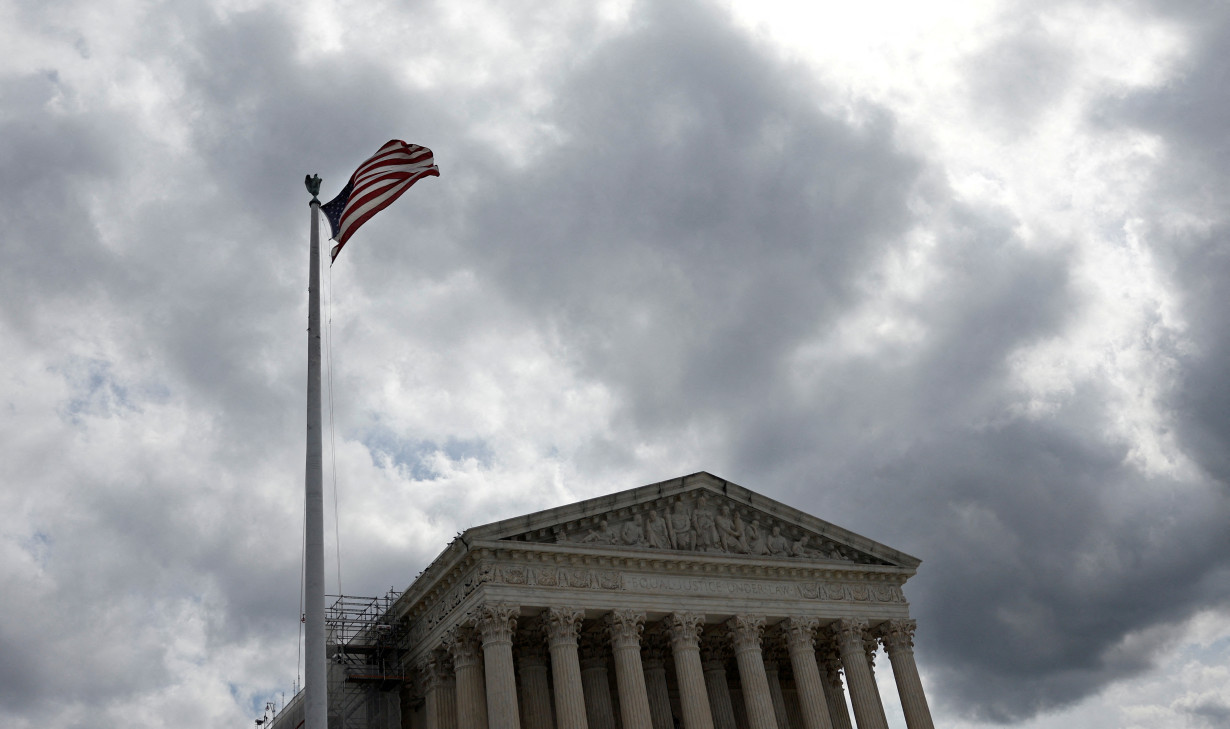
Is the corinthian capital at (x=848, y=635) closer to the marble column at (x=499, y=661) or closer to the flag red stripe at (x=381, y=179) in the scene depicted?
the marble column at (x=499, y=661)

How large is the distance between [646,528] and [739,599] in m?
5.20

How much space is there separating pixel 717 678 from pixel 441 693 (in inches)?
511

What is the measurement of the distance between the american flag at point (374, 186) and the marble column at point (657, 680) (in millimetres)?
25523

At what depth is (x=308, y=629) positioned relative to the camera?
19.3 meters

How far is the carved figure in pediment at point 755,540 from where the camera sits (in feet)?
148

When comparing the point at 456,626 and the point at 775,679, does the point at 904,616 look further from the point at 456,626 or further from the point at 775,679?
the point at 456,626

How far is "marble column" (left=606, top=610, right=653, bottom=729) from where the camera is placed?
3894 centimetres

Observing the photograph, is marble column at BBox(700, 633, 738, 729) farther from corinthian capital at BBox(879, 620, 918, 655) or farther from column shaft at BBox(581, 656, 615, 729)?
corinthian capital at BBox(879, 620, 918, 655)

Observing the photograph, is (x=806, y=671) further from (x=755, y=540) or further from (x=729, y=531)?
(x=729, y=531)

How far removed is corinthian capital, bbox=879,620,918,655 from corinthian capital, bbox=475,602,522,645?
19.0 metres

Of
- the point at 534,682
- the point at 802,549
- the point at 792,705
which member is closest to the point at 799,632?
the point at 802,549

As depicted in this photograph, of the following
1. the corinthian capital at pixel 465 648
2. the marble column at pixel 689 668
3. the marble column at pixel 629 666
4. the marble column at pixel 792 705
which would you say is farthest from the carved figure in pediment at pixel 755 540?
the corinthian capital at pixel 465 648

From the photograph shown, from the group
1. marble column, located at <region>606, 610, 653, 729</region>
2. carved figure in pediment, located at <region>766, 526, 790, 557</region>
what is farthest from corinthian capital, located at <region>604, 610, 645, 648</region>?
carved figure in pediment, located at <region>766, 526, 790, 557</region>

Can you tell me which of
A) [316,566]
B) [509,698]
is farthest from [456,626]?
[316,566]
